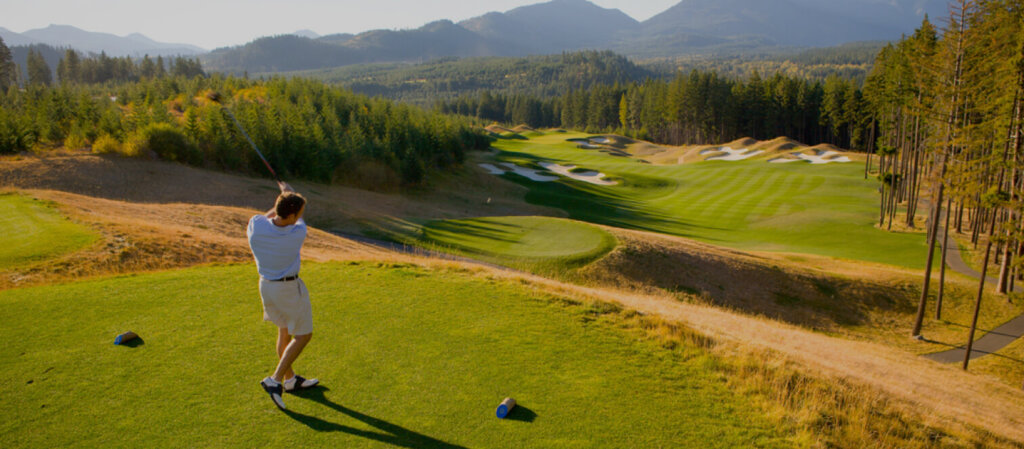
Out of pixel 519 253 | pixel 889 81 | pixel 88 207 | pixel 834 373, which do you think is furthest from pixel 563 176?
pixel 834 373

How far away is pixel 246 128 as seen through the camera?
123 ft

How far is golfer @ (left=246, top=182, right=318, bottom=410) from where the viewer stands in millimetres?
6090

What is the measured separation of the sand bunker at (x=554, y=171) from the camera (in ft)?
211

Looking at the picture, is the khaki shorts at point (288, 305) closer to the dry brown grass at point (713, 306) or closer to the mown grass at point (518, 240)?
the dry brown grass at point (713, 306)

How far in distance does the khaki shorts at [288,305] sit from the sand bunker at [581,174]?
193 feet

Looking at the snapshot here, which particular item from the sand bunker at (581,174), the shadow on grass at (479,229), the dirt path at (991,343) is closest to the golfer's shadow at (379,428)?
the shadow on grass at (479,229)

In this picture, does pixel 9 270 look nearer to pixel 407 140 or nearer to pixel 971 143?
pixel 971 143

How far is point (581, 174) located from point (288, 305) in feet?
215

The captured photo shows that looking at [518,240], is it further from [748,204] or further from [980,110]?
[748,204]

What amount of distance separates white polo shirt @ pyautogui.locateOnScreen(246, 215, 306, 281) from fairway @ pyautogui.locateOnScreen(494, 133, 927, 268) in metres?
35.6

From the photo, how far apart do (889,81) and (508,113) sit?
125202 millimetres

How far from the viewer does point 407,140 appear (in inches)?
2120

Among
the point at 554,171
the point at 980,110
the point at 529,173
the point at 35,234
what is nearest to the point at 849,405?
the point at 35,234

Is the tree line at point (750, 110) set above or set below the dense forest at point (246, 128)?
above
